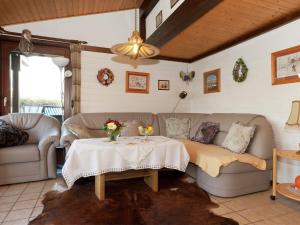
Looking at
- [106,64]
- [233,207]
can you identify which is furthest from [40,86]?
[233,207]

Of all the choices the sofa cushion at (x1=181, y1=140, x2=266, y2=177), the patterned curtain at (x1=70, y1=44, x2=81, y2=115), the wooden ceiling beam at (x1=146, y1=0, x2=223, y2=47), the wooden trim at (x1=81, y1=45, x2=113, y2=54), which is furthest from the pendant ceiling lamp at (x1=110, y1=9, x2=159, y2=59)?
the wooden trim at (x1=81, y1=45, x2=113, y2=54)

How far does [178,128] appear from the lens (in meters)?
4.23

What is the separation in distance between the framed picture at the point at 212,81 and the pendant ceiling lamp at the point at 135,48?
1.99m

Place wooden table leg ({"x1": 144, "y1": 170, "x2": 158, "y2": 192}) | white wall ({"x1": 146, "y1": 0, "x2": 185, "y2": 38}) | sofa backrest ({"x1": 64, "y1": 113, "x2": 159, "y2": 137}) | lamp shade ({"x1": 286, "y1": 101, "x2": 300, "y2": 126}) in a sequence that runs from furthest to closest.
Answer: sofa backrest ({"x1": 64, "y1": 113, "x2": 159, "y2": 137}) → white wall ({"x1": 146, "y1": 0, "x2": 185, "y2": 38}) → wooden table leg ({"x1": 144, "y1": 170, "x2": 158, "y2": 192}) → lamp shade ({"x1": 286, "y1": 101, "x2": 300, "y2": 126})

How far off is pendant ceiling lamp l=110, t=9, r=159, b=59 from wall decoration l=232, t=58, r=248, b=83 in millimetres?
1767

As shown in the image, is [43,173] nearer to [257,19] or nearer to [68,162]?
[68,162]

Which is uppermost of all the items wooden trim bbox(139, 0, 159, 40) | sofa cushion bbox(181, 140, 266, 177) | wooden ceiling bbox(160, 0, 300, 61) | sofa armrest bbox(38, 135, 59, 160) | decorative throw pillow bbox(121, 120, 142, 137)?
wooden trim bbox(139, 0, 159, 40)

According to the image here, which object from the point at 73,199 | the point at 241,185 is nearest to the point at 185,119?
the point at 241,185

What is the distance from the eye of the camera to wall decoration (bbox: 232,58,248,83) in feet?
11.7

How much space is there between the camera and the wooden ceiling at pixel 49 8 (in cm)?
318

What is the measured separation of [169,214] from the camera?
210 cm

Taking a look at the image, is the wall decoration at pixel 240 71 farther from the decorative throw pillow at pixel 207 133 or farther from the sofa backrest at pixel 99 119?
the sofa backrest at pixel 99 119

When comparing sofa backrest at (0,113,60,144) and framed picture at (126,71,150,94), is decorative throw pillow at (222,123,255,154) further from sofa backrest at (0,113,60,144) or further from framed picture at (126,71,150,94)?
sofa backrest at (0,113,60,144)

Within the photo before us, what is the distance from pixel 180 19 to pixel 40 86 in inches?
116
